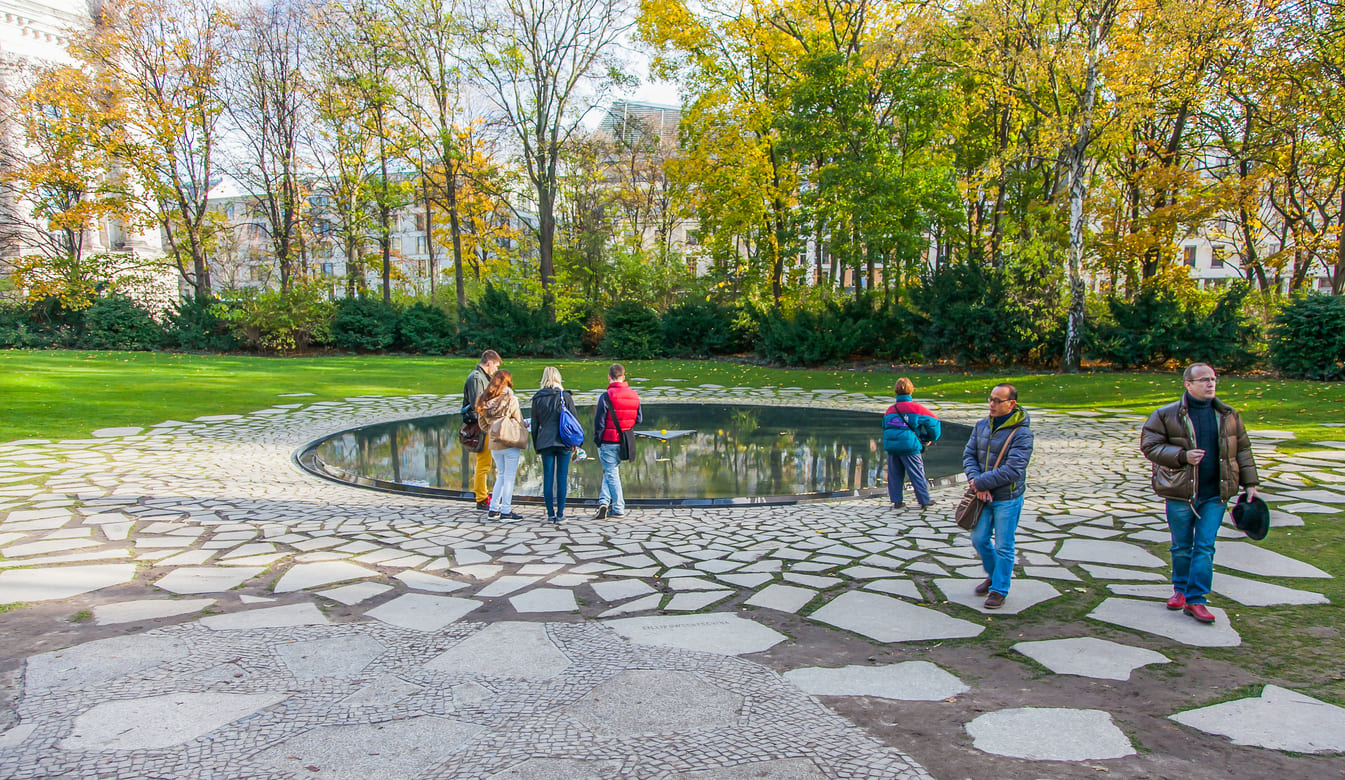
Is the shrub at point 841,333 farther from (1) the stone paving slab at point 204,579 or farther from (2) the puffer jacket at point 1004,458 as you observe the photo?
(1) the stone paving slab at point 204,579

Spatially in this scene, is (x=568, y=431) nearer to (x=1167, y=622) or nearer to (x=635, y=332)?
(x=1167, y=622)

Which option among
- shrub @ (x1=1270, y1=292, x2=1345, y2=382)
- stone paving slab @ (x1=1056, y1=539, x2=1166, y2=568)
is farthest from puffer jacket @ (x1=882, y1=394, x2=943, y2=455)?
shrub @ (x1=1270, y1=292, x2=1345, y2=382)

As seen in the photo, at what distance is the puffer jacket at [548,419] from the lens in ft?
27.3

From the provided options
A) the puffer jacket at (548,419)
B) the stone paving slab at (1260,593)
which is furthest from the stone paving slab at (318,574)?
the stone paving slab at (1260,593)

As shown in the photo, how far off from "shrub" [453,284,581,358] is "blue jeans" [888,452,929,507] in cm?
2821

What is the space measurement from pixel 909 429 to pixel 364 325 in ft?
110

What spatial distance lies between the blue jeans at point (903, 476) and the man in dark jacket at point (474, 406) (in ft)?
14.7

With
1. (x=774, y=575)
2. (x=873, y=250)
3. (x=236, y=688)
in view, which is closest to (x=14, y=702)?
(x=236, y=688)

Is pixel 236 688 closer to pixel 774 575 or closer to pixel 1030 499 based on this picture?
pixel 774 575

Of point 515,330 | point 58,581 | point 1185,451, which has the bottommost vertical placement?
point 58,581

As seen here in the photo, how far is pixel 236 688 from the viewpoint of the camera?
4.34 metres

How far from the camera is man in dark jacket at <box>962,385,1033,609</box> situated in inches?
217

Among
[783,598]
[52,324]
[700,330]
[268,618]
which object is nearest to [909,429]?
[783,598]

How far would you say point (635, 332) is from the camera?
34.8 meters
